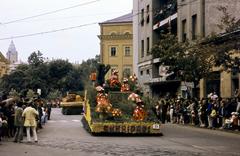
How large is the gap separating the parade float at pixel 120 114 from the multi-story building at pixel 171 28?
10.1 m

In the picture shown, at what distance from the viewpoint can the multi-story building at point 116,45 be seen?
90625 millimetres

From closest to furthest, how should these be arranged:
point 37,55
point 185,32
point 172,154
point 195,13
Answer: point 172,154
point 195,13
point 185,32
point 37,55

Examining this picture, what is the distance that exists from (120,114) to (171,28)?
28.0m

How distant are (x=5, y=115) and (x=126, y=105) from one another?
609 centimetres

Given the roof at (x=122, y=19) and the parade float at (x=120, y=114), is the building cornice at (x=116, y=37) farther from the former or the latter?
the parade float at (x=120, y=114)

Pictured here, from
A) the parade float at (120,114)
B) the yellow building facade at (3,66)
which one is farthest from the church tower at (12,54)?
the parade float at (120,114)

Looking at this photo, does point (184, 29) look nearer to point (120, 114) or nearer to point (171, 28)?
point (171, 28)

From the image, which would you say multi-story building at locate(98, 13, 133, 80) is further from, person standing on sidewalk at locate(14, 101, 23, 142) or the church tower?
the church tower

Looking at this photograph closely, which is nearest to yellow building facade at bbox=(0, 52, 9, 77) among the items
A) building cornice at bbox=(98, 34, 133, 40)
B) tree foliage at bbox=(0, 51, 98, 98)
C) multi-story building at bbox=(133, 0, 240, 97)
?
tree foliage at bbox=(0, 51, 98, 98)

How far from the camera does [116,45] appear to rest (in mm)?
91312

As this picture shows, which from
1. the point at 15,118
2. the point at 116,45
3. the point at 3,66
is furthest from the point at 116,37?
the point at 15,118

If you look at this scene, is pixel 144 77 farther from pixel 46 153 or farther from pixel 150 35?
pixel 46 153

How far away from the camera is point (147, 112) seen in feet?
86.5

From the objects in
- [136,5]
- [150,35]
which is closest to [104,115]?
[150,35]
